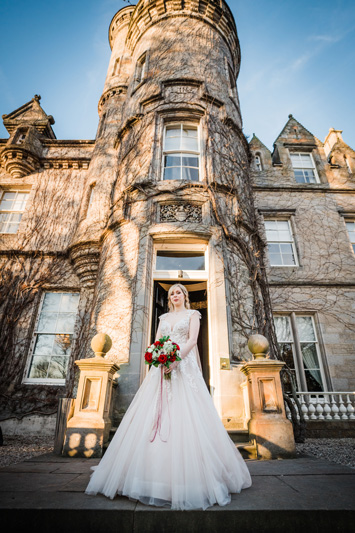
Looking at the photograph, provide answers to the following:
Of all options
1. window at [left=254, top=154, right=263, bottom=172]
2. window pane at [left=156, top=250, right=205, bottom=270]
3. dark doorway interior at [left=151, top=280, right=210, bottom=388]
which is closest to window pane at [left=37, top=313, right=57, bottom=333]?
dark doorway interior at [left=151, top=280, right=210, bottom=388]

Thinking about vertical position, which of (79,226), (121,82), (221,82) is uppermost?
(121,82)

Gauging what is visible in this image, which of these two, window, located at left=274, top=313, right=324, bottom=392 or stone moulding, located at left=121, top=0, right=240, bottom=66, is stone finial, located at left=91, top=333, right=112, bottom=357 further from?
stone moulding, located at left=121, top=0, right=240, bottom=66

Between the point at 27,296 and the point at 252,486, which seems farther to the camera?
the point at 27,296

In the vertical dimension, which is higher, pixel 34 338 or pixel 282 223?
pixel 282 223

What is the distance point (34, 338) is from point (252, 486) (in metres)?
7.07

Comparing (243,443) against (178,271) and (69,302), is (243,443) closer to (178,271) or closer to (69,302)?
(178,271)

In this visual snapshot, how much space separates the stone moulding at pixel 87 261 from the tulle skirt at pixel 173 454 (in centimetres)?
565

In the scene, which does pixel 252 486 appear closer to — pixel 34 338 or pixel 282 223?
pixel 34 338

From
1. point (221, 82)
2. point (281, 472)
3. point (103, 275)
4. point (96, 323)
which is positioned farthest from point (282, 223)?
point (281, 472)

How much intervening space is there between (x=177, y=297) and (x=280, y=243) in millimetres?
7122

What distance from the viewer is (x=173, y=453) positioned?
7.11 ft

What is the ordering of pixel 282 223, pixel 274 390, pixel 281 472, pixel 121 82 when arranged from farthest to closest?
pixel 121 82
pixel 282 223
pixel 274 390
pixel 281 472

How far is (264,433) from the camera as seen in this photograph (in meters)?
3.88

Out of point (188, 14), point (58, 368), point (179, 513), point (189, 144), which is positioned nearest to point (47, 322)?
point (58, 368)
